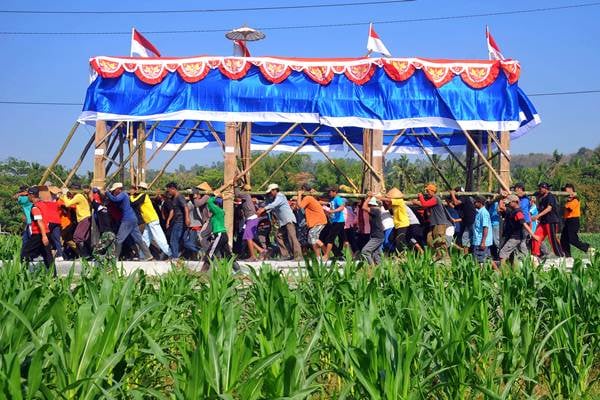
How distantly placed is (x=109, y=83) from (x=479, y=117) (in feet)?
23.8

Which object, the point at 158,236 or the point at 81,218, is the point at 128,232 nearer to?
the point at 158,236

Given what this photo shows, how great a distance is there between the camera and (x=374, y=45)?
1351 centimetres

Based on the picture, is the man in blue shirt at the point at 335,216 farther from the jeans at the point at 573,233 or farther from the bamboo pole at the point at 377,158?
the jeans at the point at 573,233

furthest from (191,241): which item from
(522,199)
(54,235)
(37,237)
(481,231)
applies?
(522,199)

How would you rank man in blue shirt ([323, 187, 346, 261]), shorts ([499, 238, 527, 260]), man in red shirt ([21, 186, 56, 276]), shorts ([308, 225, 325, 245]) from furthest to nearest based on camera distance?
man in blue shirt ([323, 187, 346, 261]) → shorts ([308, 225, 325, 245]) → shorts ([499, 238, 527, 260]) → man in red shirt ([21, 186, 56, 276])

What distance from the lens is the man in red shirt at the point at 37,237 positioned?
909cm

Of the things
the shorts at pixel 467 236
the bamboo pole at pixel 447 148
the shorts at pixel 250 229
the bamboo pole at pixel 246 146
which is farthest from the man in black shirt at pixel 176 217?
the bamboo pole at pixel 447 148

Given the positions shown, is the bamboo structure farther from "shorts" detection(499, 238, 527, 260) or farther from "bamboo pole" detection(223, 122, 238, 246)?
"shorts" detection(499, 238, 527, 260)

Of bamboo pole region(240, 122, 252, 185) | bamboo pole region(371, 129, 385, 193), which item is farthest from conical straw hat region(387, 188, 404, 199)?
bamboo pole region(240, 122, 252, 185)

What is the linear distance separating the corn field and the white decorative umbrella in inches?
375

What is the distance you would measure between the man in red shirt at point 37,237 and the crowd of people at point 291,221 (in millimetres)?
1695

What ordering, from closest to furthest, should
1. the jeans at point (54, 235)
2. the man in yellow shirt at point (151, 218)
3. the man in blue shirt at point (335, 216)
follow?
the jeans at point (54, 235), the man in yellow shirt at point (151, 218), the man in blue shirt at point (335, 216)

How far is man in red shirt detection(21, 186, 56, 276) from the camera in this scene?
9094mm

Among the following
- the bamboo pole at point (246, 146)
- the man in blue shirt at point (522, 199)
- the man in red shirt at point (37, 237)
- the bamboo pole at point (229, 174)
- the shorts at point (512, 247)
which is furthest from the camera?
the bamboo pole at point (246, 146)
